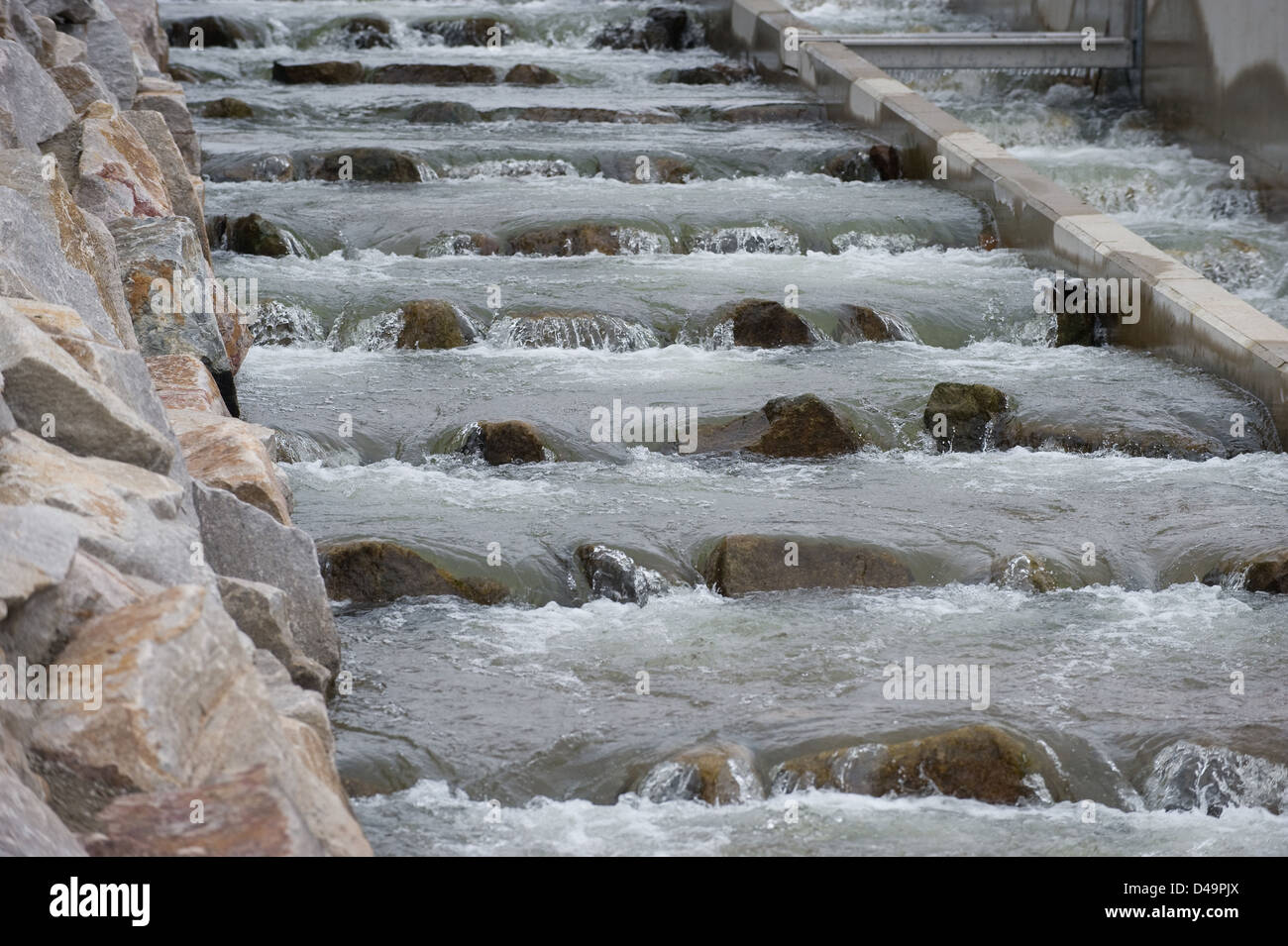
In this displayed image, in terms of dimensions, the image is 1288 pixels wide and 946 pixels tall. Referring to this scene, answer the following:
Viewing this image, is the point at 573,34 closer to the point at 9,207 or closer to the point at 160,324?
the point at 160,324

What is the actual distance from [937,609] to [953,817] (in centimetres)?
201

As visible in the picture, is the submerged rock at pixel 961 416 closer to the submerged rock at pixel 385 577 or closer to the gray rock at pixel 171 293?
the submerged rock at pixel 385 577

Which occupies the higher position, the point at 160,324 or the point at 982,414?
the point at 160,324

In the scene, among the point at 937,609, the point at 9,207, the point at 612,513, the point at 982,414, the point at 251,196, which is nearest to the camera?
the point at 9,207

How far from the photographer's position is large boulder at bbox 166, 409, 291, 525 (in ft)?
22.8

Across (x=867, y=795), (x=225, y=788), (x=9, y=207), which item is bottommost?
(x=867, y=795)

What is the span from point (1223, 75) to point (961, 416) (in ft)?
30.1

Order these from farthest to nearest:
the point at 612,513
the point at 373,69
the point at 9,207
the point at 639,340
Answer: the point at 373,69
the point at 639,340
the point at 612,513
the point at 9,207

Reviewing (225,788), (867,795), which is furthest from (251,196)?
(225,788)

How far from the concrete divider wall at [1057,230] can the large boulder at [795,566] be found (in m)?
3.58

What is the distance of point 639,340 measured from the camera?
1199 centimetres

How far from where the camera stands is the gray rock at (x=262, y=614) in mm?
5789

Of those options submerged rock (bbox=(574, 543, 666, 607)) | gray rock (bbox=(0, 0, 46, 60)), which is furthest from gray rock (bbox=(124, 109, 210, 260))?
submerged rock (bbox=(574, 543, 666, 607))

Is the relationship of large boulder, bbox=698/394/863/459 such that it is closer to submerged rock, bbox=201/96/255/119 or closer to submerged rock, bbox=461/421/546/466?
submerged rock, bbox=461/421/546/466
